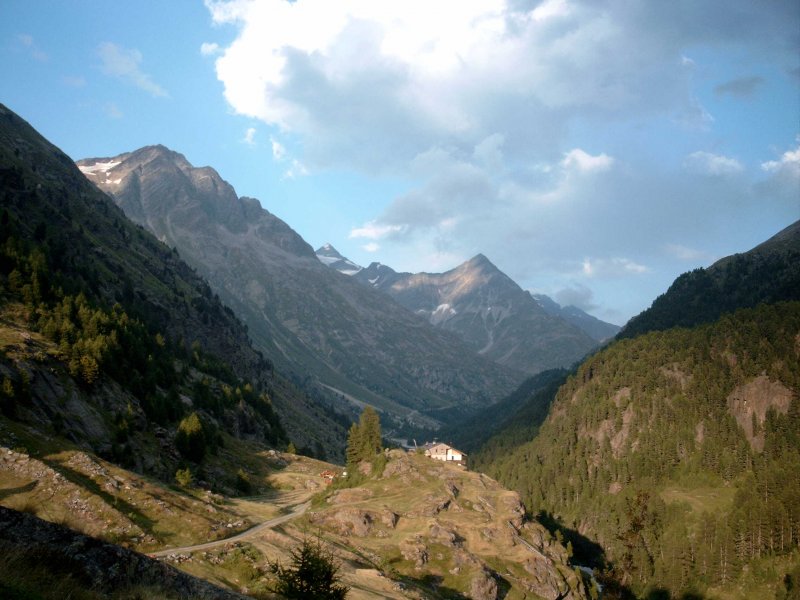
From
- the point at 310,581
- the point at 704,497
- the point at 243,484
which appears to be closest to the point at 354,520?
the point at 243,484

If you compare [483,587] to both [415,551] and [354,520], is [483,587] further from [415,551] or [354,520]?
[354,520]

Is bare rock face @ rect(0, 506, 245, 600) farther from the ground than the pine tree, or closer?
farther from the ground

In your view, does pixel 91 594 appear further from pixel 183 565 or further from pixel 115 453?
pixel 115 453

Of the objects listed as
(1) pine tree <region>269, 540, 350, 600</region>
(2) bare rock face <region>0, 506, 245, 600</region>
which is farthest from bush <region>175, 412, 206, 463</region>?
(2) bare rock face <region>0, 506, 245, 600</region>

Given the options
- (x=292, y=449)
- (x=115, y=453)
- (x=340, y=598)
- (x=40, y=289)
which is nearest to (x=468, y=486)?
(x=292, y=449)

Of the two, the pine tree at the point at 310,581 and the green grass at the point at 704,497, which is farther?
the green grass at the point at 704,497

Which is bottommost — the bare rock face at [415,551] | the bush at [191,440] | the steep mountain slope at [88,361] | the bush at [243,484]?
the bush at [243,484]

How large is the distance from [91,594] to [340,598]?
18489 mm

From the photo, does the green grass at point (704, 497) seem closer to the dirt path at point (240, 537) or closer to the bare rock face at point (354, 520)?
the bare rock face at point (354, 520)

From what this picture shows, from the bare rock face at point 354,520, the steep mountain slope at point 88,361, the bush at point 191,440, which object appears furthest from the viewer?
the bush at point 191,440

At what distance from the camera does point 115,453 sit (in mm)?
78562

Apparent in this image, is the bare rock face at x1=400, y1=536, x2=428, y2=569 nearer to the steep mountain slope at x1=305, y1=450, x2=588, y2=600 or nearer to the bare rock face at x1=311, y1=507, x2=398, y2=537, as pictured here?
the steep mountain slope at x1=305, y1=450, x2=588, y2=600

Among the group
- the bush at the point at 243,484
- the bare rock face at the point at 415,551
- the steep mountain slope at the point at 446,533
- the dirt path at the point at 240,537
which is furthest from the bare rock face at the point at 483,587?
the bush at the point at 243,484

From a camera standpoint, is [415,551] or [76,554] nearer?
[76,554]
